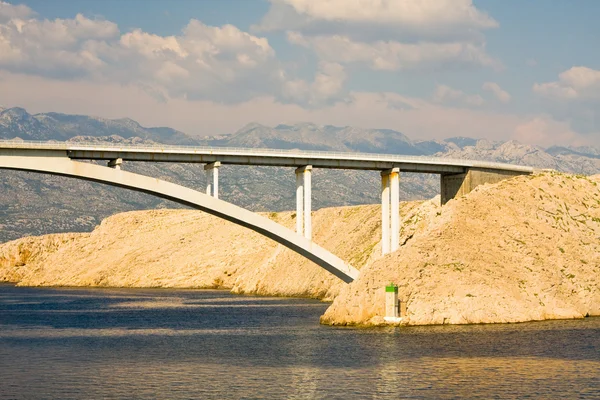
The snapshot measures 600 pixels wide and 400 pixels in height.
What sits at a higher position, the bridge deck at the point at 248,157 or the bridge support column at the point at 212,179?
the bridge deck at the point at 248,157

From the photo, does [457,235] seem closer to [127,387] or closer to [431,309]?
[431,309]

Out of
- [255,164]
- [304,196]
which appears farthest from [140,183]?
[304,196]

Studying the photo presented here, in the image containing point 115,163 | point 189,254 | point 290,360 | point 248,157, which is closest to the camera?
point 290,360

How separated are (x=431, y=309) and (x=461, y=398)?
84.6 feet

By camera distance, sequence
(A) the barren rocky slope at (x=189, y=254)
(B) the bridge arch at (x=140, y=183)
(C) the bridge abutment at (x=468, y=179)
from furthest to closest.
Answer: (A) the barren rocky slope at (x=189, y=254), (C) the bridge abutment at (x=468, y=179), (B) the bridge arch at (x=140, y=183)

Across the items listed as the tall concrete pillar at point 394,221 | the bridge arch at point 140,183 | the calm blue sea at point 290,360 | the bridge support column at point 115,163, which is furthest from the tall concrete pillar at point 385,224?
the bridge support column at point 115,163

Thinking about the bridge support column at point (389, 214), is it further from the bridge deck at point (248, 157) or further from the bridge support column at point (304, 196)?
the bridge support column at point (304, 196)

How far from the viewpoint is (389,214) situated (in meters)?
84.2

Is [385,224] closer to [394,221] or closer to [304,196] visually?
[394,221]

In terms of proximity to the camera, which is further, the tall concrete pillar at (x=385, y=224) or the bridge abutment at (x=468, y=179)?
the bridge abutment at (x=468, y=179)

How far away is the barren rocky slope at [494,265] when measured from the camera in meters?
66.2

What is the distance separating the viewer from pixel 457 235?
2840 inches

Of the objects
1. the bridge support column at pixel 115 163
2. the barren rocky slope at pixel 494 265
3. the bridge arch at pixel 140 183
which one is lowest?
the barren rocky slope at pixel 494 265

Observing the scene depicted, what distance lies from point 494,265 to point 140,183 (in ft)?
84.9
